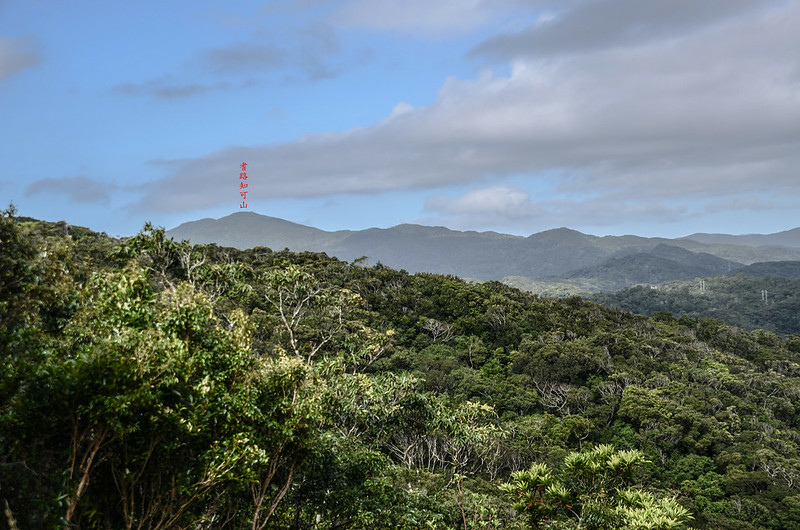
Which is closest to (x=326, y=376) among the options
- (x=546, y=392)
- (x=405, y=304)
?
(x=546, y=392)

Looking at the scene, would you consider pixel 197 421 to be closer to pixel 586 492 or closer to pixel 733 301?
pixel 586 492

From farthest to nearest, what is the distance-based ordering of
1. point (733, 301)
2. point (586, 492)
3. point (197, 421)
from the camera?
point (733, 301) → point (586, 492) → point (197, 421)

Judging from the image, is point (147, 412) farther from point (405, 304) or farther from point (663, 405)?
point (405, 304)

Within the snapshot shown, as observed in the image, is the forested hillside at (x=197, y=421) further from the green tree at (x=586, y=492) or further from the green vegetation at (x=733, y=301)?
the green vegetation at (x=733, y=301)

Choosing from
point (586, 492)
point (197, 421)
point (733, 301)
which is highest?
point (197, 421)

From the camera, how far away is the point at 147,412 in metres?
4.93

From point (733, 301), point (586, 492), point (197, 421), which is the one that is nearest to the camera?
point (197, 421)

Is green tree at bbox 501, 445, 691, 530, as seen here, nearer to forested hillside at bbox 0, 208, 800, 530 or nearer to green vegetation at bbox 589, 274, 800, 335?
forested hillside at bbox 0, 208, 800, 530

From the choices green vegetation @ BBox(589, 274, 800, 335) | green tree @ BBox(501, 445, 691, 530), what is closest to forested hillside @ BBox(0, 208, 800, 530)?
green tree @ BBox(501, 445, 691, 530)

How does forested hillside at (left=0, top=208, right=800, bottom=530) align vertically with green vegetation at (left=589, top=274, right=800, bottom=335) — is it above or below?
above

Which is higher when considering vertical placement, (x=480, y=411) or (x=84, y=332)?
(x=84, y=332)

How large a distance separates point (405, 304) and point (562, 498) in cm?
4237

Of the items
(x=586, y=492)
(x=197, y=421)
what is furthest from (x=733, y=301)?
(x=197, y=421)

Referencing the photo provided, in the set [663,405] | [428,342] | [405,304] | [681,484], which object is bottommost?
[681,484]
